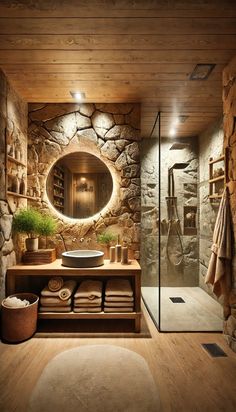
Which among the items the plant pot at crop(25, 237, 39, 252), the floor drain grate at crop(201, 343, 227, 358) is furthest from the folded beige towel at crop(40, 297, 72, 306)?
the floor drain grate at crop(201, 343, 227, 358)

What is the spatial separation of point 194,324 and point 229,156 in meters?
1.74

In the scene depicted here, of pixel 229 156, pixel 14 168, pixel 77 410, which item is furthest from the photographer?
pixel 14 168

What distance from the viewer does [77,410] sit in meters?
1.43

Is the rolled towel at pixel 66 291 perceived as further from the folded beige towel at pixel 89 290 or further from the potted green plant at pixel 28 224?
the potted green plant at pixel 28 224

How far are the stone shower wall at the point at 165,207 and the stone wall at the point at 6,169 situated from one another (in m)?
1.96

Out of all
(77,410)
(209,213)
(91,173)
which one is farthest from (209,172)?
(77,410)

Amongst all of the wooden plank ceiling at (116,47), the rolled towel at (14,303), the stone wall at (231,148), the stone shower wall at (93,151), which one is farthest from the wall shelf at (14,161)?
the stone wall at (231,148)

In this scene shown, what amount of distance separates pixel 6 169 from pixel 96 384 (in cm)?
190

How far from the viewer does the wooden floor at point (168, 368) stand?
1.51m

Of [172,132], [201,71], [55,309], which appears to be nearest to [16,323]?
[55,309]

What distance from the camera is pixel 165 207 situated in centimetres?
389

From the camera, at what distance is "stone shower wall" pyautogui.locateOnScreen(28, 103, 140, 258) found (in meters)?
2.80

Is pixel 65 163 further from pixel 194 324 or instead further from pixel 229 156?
pixel 194 324

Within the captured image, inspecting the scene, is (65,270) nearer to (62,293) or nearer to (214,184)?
(62,293)
